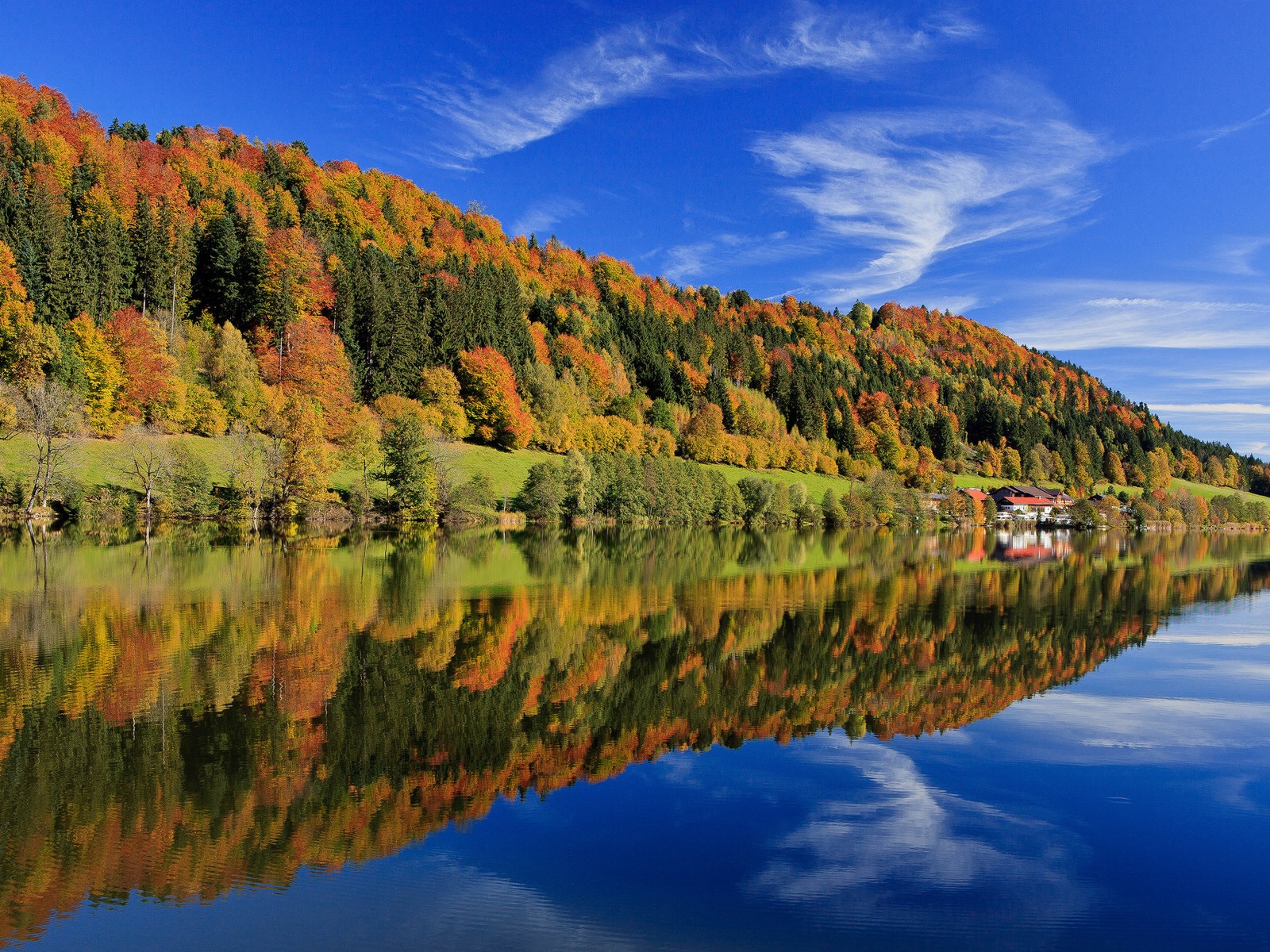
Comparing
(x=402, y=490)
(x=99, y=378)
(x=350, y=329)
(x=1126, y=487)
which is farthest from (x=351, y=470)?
(x=1126, y=487)

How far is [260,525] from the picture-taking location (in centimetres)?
6050

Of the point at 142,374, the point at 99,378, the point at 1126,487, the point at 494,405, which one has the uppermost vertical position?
the point at 494,405

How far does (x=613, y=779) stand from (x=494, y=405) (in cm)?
8304

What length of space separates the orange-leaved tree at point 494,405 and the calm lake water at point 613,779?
68.1m

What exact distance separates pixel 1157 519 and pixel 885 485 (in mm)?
64193

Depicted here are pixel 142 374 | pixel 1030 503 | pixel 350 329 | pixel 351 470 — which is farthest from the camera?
pixel 1030 503

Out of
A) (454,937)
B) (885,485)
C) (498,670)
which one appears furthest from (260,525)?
(885,485)

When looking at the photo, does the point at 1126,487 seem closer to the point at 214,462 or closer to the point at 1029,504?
the point at 1029,504

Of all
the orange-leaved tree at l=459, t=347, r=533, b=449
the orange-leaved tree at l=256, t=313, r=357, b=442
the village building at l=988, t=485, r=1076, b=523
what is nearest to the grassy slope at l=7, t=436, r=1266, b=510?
the orange-leaved tree at l=459, t=347, r=533, b=449

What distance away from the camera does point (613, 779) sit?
1081 centimetres

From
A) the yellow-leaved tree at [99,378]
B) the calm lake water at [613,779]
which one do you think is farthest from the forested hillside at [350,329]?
the calm lake water at [613,779]

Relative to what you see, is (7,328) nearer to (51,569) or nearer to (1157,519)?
(51,569)

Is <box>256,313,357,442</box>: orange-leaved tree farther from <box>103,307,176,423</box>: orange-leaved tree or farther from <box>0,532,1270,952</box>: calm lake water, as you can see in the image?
<box>0,532,1270,952</box>: calm lake water

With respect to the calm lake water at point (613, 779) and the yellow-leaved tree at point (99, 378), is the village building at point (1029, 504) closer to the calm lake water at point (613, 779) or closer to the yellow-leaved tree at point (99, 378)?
the yellow-leaved tree at point (99, 378)
